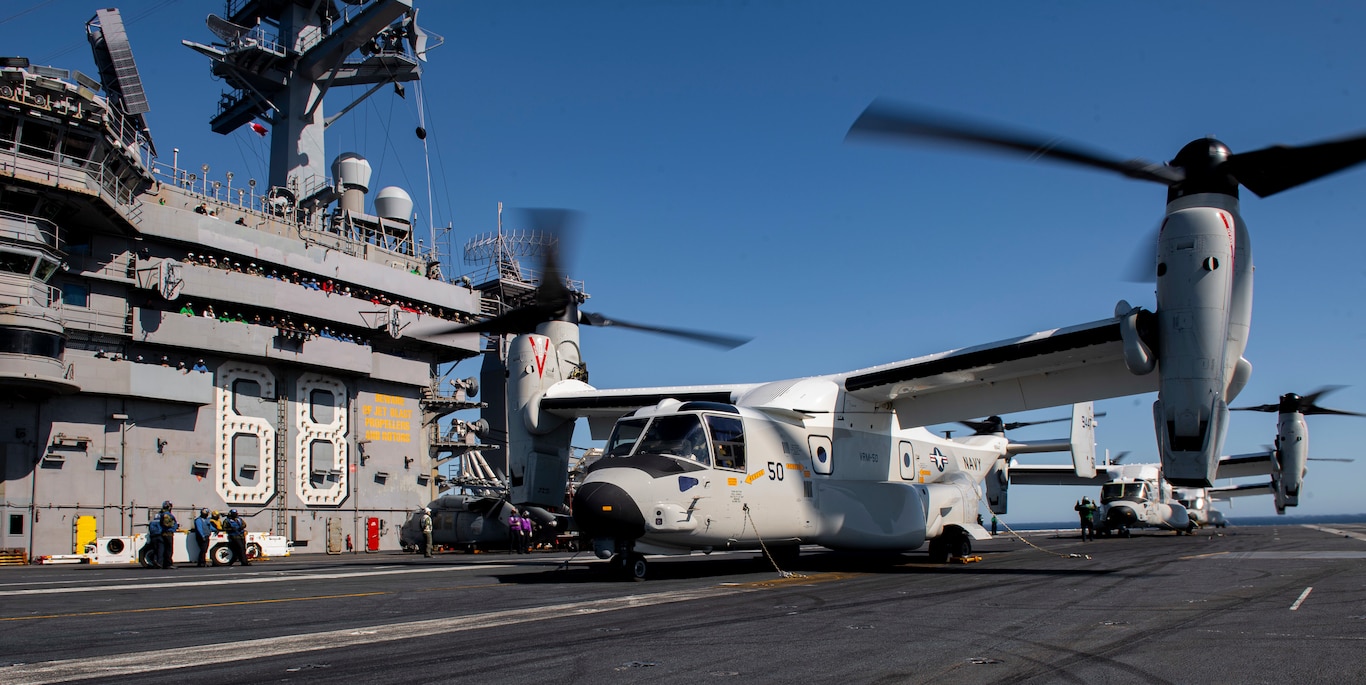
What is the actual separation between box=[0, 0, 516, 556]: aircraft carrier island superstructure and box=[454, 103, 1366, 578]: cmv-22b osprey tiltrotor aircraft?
49.9 ft

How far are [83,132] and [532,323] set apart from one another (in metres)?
17.2

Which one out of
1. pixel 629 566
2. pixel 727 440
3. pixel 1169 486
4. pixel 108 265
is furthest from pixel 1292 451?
pixel 108 265

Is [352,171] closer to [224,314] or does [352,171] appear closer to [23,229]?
[224,314]

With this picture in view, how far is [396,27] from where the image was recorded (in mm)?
37688

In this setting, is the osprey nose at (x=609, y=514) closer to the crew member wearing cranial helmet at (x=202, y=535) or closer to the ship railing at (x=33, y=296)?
the crew member wearing cranial helmet at (x=202, y=535)

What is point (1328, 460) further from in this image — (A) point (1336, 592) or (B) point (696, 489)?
(B) point (696, 489)

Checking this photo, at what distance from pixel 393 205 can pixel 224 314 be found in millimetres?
10585

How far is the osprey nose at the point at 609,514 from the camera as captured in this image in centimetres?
1224

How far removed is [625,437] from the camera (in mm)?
14203

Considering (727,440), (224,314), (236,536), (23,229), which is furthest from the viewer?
(224,314)

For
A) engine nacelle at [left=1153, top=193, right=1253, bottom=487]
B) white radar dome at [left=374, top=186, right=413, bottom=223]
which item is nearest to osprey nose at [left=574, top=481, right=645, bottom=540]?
engine nacelle at [left=1153, top=193, right=1253, bottom=487]

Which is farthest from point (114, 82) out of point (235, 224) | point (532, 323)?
point (532, 323)

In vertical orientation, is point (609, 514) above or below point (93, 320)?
below

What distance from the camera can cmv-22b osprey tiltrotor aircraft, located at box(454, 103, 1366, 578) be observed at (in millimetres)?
12234
